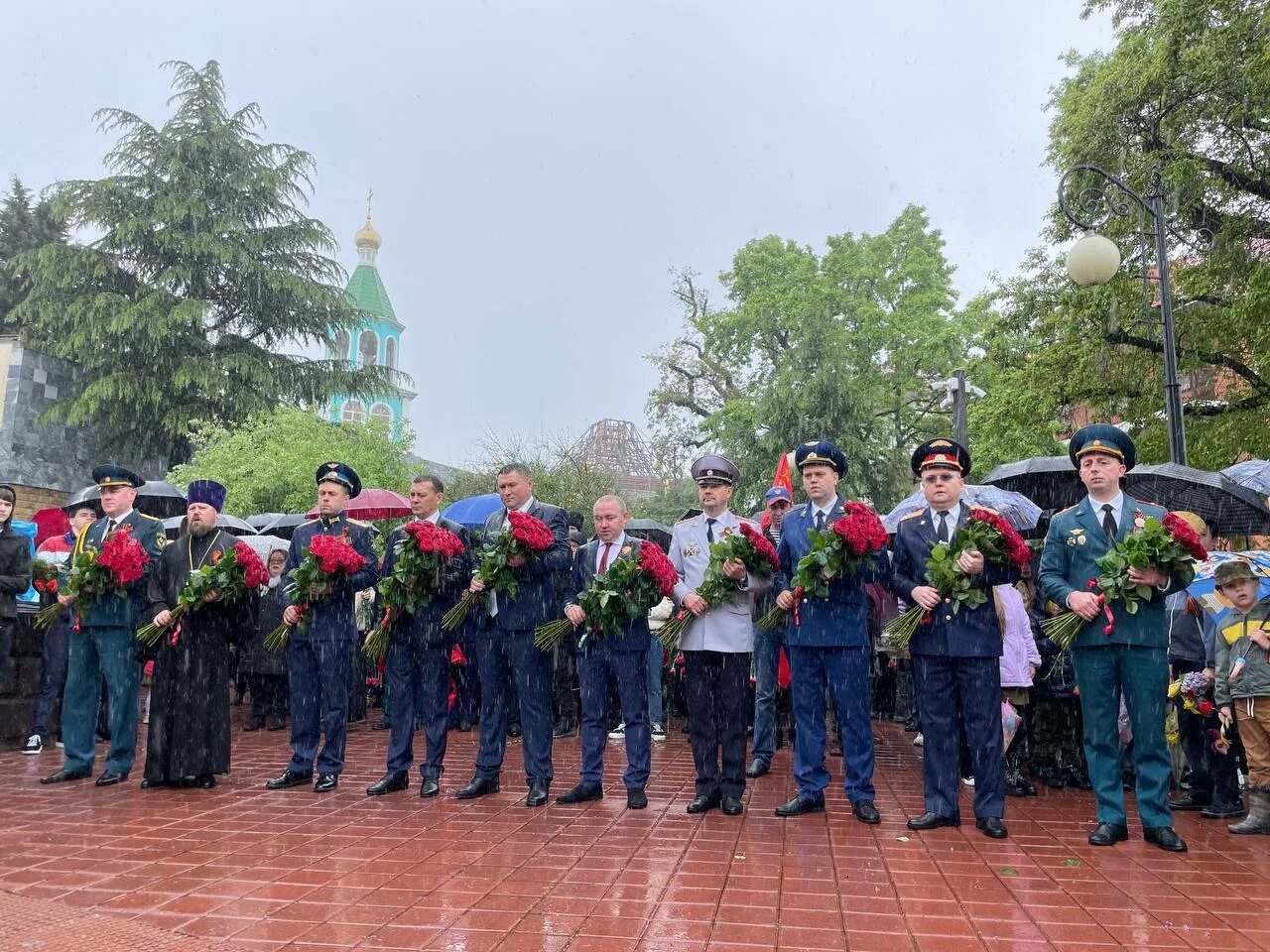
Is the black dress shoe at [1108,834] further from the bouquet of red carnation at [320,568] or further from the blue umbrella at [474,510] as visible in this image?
the blue umbrella at [474,510]

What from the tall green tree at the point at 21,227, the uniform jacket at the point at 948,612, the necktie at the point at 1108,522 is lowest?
the uniform jacket at the point at 948,612

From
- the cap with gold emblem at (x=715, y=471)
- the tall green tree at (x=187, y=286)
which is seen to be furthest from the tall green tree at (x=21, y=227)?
the cap with gold emblem at (x=715, y=471)

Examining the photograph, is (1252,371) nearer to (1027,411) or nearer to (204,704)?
(1027,411)

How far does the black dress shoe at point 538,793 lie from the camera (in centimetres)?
681

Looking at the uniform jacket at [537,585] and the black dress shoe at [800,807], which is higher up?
the uniform jacket at [537,585]

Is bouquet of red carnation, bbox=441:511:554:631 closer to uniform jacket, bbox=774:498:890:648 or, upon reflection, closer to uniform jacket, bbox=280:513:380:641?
uniform jacket, bbox=280:513:380:641

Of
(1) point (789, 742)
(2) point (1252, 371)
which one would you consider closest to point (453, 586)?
(1) point (789, 742)

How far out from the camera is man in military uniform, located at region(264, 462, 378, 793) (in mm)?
7402

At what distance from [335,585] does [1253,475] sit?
7.98m

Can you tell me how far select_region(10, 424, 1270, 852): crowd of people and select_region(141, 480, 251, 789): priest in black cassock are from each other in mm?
16

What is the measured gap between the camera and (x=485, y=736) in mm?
7184

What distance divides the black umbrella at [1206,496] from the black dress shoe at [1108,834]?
398 centimetres

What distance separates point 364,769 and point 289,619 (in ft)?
5.85

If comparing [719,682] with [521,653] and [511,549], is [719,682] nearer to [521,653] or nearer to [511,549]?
[521,653]
